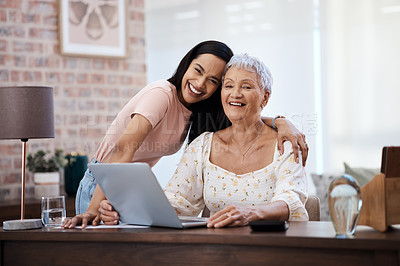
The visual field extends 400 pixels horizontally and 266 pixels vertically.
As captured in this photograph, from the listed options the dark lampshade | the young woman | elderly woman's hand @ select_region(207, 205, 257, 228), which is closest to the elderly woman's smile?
the young woman

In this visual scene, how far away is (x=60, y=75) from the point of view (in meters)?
4.22

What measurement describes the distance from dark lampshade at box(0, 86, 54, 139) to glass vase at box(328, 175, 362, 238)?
4.14 ft

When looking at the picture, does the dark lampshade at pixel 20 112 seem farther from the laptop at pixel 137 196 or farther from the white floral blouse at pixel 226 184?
the white floral blouse at pixel 226 184

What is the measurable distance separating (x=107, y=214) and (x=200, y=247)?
0.52 m

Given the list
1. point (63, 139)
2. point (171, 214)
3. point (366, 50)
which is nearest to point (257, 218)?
point (171, 214)

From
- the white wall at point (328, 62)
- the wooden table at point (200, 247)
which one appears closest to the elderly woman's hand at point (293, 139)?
the wooden table at point (200, 247)

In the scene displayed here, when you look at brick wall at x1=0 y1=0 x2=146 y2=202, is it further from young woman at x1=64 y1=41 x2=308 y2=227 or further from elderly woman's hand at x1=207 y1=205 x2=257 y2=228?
elderly woman's hand at x1=207 y1=205 x2=257 y2=228

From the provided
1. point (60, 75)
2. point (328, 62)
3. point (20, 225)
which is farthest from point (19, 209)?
point (328, 62)

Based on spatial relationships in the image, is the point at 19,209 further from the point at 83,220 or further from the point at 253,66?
the point at 253,66

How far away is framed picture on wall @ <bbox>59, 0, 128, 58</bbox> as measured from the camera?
4227 mm

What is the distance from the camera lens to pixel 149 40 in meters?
5.29

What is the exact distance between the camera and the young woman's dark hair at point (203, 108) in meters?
2.59

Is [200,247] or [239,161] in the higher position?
[239,161]

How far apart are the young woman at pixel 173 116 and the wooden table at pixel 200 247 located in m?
0.36
